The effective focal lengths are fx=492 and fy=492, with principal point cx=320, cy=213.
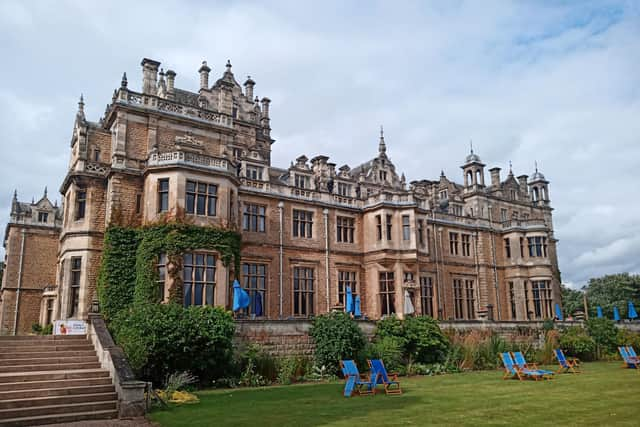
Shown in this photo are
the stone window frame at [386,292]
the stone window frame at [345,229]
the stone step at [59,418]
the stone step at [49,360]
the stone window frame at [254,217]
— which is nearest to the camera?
the stone step at [59,418]

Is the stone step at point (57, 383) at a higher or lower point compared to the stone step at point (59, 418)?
higher

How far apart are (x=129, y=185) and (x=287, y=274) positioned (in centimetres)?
955

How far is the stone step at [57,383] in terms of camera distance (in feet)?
40.4

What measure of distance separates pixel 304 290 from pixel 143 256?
386 inches

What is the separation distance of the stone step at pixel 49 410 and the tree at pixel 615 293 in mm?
54901

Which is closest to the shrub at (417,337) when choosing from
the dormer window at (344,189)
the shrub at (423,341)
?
the shrub at (423,341)

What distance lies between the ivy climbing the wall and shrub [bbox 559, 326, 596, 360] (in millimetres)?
19128

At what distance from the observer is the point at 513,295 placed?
37750 mm

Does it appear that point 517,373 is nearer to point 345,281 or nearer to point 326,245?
point 345,281

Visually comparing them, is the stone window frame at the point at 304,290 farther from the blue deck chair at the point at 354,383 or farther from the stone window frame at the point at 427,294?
the blue deck chair at the point at 354,383

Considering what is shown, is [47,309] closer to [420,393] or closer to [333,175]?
[333,175]

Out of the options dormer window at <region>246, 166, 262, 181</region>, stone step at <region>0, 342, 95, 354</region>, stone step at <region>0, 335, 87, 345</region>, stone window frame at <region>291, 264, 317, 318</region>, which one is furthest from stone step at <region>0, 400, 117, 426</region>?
dormer window at <region>246, 166, 262, 181</region>

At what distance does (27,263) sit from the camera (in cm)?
3581

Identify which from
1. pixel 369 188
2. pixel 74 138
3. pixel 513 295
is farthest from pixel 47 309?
pixel 513 295
